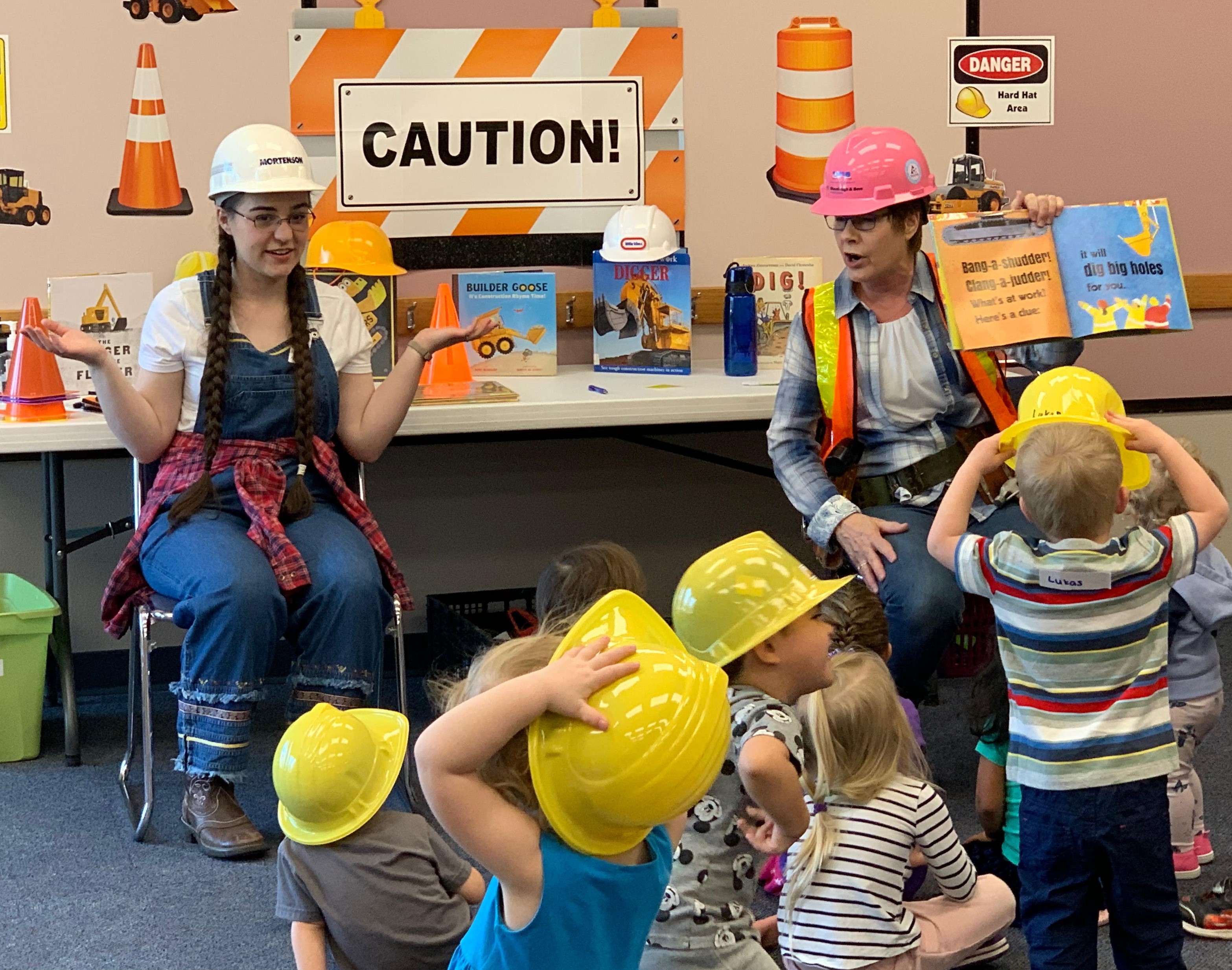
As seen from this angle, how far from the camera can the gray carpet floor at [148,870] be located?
2.36 m

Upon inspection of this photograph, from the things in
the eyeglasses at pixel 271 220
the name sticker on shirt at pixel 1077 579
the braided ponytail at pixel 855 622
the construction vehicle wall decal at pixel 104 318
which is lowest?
the braided ponytail at pixel 855 622

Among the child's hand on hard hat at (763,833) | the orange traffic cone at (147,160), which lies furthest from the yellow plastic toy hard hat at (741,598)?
the orange traffic cone at (147,160)

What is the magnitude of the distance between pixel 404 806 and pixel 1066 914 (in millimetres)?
1494

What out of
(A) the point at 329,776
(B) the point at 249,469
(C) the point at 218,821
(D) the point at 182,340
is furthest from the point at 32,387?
(A) the point at 329,776

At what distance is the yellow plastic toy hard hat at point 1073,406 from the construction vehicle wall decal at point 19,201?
8.18 ft

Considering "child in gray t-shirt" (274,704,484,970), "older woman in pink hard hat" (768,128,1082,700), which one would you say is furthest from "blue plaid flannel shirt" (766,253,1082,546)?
"child in gray t-shirt" (274,704,484,970)

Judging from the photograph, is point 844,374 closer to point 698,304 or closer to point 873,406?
point 873,406

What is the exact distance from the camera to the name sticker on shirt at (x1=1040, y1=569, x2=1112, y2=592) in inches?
73.8

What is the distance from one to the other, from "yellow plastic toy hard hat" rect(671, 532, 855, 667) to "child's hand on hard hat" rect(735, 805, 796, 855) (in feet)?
0.72

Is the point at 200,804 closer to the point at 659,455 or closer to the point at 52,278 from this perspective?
the point at 52,278

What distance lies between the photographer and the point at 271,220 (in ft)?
9.36

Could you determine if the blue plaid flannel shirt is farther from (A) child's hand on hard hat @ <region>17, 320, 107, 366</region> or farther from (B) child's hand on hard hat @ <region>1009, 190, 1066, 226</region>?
(A) child's hand on hard hat @ <region>17, 320, 107, 366</region>

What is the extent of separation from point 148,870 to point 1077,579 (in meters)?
1.80

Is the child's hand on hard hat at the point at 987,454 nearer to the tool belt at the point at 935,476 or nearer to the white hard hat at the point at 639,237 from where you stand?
the tool belt at the point at 935,476
